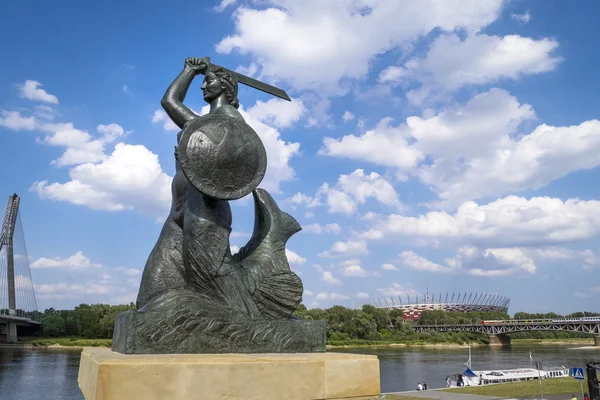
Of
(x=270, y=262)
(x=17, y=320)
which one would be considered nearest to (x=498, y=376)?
(x=270, y=262)

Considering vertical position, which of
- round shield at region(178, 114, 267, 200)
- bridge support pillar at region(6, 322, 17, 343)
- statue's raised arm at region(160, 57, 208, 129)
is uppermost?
statue's raised arm at region(160, 57, 208, 129)

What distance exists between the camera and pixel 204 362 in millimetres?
3807

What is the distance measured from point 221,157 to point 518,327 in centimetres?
7441

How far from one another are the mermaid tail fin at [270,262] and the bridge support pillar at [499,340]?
241 feet

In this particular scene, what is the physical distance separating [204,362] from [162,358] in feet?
1.20

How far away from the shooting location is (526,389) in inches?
806

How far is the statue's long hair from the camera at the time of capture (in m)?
5.82

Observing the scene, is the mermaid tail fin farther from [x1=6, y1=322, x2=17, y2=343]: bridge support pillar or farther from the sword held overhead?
[x1=6, y1=322, x2=17, y2=343]: bridge support pillar

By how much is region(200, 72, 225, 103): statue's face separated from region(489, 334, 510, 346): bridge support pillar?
243ft

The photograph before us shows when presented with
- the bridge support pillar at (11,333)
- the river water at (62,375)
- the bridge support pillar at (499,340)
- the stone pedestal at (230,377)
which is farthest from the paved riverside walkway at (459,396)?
the bridge support pillar at (499,340)

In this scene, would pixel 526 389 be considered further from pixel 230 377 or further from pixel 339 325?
pixel 339 325

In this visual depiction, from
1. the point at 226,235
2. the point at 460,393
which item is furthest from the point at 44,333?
the point at 226,235

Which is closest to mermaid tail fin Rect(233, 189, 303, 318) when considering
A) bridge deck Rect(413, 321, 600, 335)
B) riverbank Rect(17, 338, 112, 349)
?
riverbank Rect(17, 338, 112, 349)

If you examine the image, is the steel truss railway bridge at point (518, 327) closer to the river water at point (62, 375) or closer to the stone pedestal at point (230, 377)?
the river water at point (62, 375)
